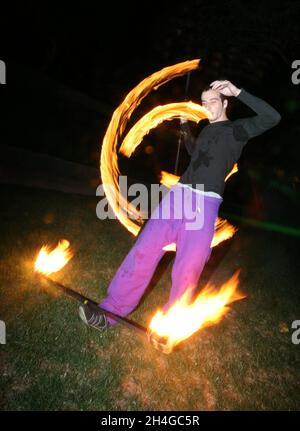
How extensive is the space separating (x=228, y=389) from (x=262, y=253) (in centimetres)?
647

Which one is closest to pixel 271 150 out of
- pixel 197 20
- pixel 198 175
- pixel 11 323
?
pixel 197 20

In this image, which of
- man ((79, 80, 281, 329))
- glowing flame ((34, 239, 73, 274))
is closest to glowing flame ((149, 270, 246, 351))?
man ((79, 80, 281, 329))

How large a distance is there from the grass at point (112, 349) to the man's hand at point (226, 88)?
3.15m

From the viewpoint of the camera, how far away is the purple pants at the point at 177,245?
3.66 meters

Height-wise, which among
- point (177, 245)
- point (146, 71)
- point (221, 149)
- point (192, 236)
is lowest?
point (146, 71)

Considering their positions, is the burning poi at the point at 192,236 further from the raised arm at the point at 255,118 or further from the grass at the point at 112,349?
the grass at the point at 112,349

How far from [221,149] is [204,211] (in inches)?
28.3

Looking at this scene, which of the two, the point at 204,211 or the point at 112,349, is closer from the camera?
the point at 204,211

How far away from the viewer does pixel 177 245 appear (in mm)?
A: 3840

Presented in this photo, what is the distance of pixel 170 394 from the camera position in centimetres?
361

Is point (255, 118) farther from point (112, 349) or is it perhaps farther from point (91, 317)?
point (112, 349)

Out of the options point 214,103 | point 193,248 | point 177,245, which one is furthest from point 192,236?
point 214,103

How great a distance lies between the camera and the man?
361cm

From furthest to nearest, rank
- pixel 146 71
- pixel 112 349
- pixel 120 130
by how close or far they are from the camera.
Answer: pixel 146 71 < pixel 120 130 < pixel 112 349
